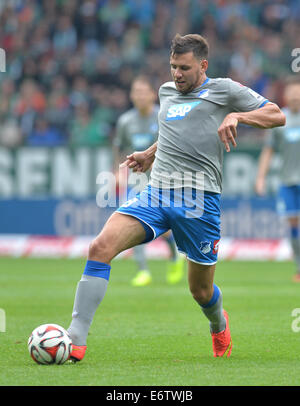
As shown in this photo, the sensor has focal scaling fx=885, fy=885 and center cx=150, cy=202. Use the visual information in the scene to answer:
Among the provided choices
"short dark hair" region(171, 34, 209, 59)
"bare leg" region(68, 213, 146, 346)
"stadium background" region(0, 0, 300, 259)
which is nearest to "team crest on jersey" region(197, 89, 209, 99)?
"short dark hair" region(171, 34, 209, 59)

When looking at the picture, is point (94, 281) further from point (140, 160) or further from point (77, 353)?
point (140, 160)

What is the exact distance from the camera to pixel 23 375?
18.8ft

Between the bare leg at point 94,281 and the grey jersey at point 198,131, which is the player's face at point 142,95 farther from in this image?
the bare leg at point 94,281

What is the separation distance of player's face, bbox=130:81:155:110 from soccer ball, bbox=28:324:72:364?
6.64 meters

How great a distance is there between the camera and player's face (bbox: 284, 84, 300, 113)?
13.0m

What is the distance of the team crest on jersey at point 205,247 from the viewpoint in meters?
6.65

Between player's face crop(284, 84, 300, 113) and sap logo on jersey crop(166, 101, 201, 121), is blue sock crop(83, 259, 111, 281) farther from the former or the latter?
player's face crop(284, 84, 300, 113)

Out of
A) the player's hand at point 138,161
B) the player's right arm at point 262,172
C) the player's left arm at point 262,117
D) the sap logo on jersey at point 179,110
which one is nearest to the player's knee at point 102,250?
the player's hand at point 138,161

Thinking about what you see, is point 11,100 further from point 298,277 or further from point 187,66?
point 187,66

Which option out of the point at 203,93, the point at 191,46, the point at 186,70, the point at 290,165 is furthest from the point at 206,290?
the point at 290,165

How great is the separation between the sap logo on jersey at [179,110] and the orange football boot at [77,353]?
6.16 ft

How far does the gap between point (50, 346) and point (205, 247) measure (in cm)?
139

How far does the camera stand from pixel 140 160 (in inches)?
277

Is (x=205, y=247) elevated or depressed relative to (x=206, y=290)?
elevated
